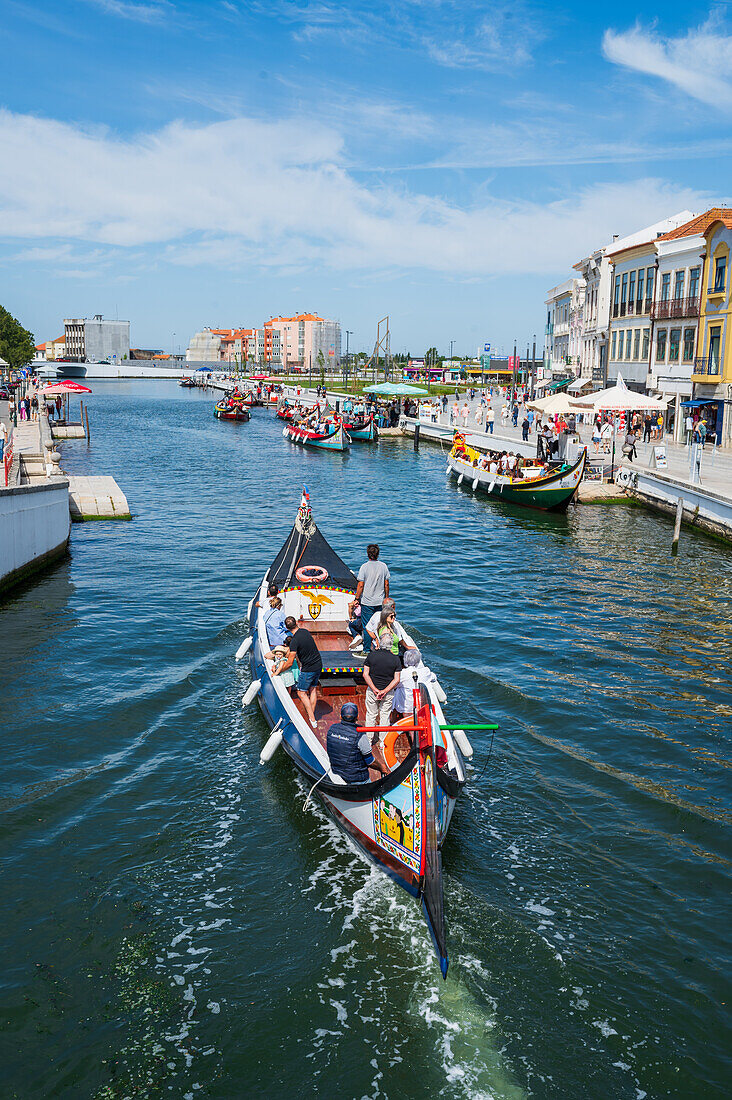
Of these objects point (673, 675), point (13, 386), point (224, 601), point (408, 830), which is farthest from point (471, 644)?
point (13, 386)

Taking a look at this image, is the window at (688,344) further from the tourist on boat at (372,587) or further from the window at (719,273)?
the tourist on boat at (372,587)

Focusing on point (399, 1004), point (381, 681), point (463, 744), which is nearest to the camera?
point (399, 1004)

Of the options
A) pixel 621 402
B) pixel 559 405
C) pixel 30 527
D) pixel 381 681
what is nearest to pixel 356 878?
pixel 381 681

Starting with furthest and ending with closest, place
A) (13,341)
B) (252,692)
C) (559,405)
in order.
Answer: (13,341), (559,405), (252,692)

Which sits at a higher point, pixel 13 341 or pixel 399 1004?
pixel 13 341

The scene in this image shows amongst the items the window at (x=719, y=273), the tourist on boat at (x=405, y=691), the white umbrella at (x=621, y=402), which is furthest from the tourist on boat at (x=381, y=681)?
the window at (x=719, y=273)

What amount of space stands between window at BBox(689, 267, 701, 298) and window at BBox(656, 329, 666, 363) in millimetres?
3732

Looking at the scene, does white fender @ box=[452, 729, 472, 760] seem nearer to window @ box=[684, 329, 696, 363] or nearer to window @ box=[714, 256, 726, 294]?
window @ box=[714, 256, 726, 294]

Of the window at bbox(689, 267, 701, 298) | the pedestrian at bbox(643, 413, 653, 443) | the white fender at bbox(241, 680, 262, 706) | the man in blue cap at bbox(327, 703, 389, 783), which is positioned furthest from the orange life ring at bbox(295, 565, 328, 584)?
the window at bbox(689, 267, 701, 298)

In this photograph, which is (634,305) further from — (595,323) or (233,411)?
(233,411)

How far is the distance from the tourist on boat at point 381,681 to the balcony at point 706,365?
35453 mm

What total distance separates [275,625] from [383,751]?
3.74m

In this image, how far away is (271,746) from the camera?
1205 centimetres

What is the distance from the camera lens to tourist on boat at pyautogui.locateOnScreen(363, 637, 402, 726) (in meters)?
10.9
